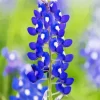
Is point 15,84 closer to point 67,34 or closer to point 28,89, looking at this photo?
point 28,89

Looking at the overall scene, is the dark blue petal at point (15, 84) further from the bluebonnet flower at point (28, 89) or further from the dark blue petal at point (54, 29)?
the dark blue petal at point (54, 29)

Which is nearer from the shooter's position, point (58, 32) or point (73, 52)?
point (58, 32)

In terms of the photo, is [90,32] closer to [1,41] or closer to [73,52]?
[73,52]

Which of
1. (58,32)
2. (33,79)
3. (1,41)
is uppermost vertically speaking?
(1,41)

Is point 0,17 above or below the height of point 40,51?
above

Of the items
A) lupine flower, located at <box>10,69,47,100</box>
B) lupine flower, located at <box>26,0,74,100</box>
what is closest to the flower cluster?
lupine flower, located at <box>10,69,47,100</box>

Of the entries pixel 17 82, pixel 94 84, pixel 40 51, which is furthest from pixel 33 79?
pixel 94 84

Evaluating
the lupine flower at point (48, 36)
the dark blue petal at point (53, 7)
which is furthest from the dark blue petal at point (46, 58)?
the dark blue petal at point (53, 7)
